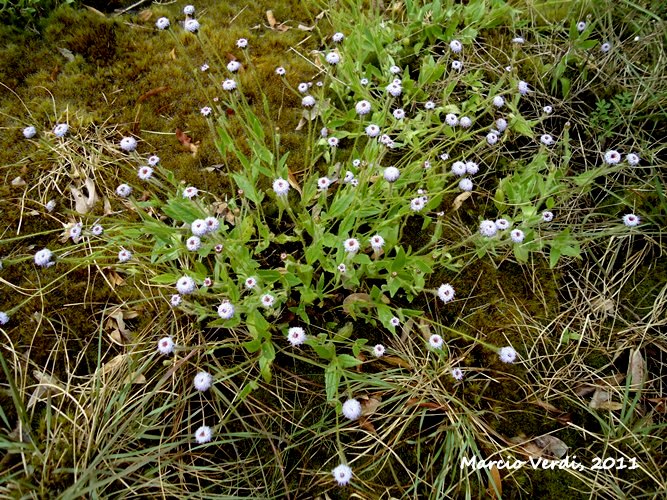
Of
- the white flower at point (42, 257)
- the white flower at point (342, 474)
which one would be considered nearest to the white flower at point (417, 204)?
the white flower at point (342, 474)

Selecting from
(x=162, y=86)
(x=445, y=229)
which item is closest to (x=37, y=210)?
(x=162, y=86)

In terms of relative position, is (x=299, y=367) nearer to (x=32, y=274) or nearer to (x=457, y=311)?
(x=457, y=311)

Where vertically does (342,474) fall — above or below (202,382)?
below

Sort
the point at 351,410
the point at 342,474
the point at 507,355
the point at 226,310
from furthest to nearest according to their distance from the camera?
1. the point at 507,355
2. the point at 226,310
3. the point at 351,410
4. the point at 342,474

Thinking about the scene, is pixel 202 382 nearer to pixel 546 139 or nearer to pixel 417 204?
pixel 417 204

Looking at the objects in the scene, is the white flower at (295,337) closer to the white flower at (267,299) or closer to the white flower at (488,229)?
the white flower at (267,299)

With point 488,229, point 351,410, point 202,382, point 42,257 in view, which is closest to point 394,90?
point 488,229
